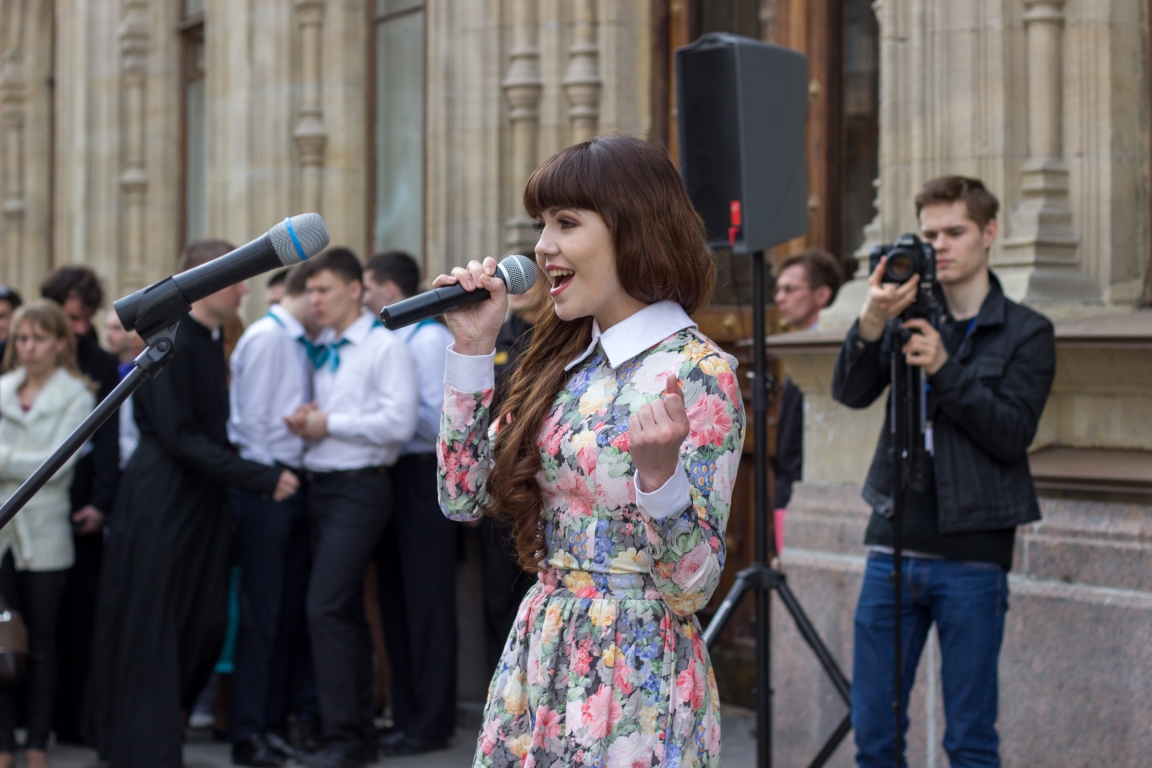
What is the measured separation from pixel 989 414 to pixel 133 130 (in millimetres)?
9089

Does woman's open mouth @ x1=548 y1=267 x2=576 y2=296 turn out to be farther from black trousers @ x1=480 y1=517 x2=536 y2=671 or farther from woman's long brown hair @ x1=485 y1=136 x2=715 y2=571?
black trousers @ x1=480 y1=517 x2=536 y2=671

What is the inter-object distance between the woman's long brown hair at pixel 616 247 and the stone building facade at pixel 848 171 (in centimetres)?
217

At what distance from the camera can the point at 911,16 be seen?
4.93m

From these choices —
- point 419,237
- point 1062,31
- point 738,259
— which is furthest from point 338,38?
point 1062,31

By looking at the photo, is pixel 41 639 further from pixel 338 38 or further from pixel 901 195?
pixel 338 38

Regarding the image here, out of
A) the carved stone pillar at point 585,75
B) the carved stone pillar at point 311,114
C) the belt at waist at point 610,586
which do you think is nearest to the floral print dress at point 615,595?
the belt at waist at point 610,586

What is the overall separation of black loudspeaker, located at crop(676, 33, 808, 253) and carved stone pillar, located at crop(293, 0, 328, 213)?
180 inches

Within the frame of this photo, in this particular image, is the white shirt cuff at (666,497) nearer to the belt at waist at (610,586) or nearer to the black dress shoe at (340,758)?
the belt at waist at (610,586)

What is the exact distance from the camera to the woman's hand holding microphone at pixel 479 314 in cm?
254

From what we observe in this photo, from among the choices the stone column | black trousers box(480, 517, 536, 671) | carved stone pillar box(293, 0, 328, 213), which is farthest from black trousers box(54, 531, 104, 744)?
the stone column

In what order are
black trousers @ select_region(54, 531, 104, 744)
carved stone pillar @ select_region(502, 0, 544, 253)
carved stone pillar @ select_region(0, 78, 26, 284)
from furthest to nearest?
carved stone pillar @ select_region(0, 78, 26, 284), carved stone pillar @ select_region(502, 0, 544, 253), black trousers @ select_region(54, 531, 104, 744)

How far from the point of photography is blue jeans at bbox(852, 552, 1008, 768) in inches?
149

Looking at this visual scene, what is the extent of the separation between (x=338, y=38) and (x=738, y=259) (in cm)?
356

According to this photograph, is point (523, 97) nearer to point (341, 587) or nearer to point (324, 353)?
point (324, 353)
